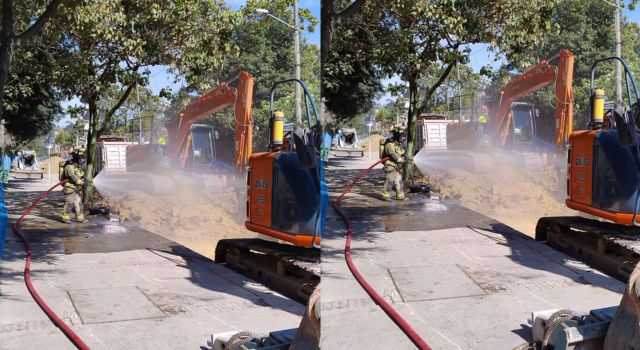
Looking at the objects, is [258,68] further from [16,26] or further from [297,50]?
[16,26]

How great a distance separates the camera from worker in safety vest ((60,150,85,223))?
237cm

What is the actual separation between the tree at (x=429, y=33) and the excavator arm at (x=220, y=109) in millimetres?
630

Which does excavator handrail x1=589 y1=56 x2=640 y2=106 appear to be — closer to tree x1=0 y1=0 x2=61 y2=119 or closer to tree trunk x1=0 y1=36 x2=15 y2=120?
tree x1=0 y1=0 x2=61 y2=119

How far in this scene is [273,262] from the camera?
2.52 metres

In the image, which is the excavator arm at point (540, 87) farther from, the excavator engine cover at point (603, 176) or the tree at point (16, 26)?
the tree at point (16, 26)

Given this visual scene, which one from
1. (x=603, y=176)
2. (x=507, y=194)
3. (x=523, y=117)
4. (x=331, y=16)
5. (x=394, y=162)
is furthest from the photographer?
(x=603, y=176)

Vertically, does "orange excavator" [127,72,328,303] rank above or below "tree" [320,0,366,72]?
below

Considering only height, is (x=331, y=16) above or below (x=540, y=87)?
above

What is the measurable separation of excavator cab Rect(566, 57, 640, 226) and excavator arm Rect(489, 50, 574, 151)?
10 cm

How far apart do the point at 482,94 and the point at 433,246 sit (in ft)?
2.61

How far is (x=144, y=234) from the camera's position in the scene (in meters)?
2.47

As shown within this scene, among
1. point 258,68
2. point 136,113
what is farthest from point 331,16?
point 136,113

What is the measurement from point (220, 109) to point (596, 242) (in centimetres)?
207

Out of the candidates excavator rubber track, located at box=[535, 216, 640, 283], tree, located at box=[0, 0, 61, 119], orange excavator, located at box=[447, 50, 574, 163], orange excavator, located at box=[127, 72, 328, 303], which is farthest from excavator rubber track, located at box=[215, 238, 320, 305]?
excavator rubber track, located at box=[535, 216, 640, 283]
